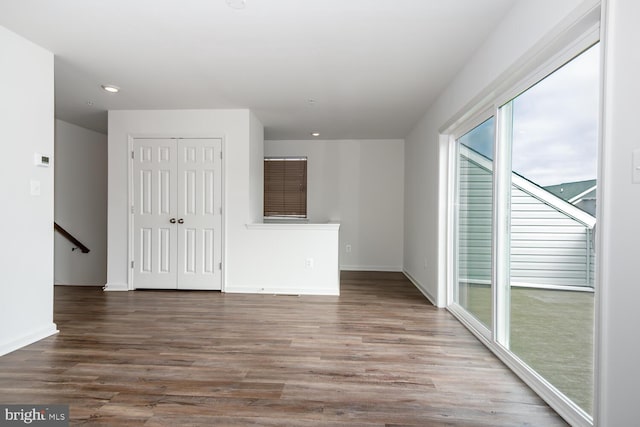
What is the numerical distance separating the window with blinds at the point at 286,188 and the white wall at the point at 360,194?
4.6 inches

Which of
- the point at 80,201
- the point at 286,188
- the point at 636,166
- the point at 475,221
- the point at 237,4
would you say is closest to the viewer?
the point at 636,166

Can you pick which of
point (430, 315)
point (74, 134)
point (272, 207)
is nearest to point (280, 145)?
point (272, 207)

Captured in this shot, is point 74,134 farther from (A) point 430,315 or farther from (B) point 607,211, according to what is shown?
(B) point 607,211

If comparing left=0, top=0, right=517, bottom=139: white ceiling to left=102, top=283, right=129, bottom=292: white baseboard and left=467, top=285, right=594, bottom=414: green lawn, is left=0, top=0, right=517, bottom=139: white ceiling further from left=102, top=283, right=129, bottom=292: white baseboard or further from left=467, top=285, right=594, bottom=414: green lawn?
left=102, top=283, right=129, bottom=292: white baseboard

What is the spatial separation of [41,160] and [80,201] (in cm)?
331

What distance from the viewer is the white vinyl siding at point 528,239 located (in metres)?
1.96

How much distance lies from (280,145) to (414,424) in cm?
578

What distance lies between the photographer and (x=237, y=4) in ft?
7.66

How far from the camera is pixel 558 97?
207 cm

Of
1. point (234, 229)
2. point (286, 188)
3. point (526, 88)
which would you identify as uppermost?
point (526, 88)

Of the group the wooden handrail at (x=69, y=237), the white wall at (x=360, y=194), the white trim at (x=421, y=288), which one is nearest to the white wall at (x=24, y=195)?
the wooden handrail at (x=69, y=237)

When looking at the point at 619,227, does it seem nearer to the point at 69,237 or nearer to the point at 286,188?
the point at 286,188

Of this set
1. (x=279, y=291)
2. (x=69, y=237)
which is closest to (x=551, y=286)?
(x=279, y=291)

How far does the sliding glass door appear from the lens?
73.0 inches
